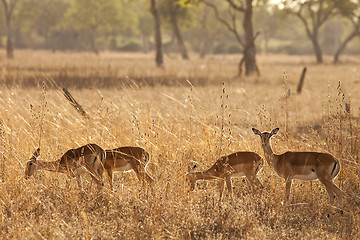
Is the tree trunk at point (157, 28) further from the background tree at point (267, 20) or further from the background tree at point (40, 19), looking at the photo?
the background tree at point (267, 20)

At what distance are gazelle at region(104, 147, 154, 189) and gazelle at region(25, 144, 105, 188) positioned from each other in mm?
140

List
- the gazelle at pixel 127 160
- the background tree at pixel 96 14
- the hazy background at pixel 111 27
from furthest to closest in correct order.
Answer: the hazy background at pixel 111 27 < the background tree at pixel 96 14 < the gazelle at pixel 127 160

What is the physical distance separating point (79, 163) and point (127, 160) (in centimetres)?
55

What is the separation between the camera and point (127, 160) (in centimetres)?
544

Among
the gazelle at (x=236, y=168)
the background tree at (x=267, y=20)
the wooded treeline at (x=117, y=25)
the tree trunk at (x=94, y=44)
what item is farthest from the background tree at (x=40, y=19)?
the gazelle at (x=236, y=168)

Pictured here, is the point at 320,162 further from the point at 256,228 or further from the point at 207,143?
the point at 207,143

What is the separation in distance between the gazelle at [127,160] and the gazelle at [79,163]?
5.5 inches

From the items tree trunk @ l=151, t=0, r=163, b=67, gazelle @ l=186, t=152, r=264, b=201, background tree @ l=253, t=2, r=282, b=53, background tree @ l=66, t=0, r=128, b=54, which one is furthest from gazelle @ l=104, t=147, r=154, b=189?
background tree @ l=253, t=2, r=282, b=53

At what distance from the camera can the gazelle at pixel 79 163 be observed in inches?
207

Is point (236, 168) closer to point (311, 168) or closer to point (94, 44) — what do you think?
point (311, 168)

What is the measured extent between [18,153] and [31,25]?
256 feet

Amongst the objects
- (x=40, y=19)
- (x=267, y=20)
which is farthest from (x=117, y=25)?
(x=267, y=20)

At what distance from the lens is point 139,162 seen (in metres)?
5.48

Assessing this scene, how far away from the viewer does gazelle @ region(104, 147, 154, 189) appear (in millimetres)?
5414
